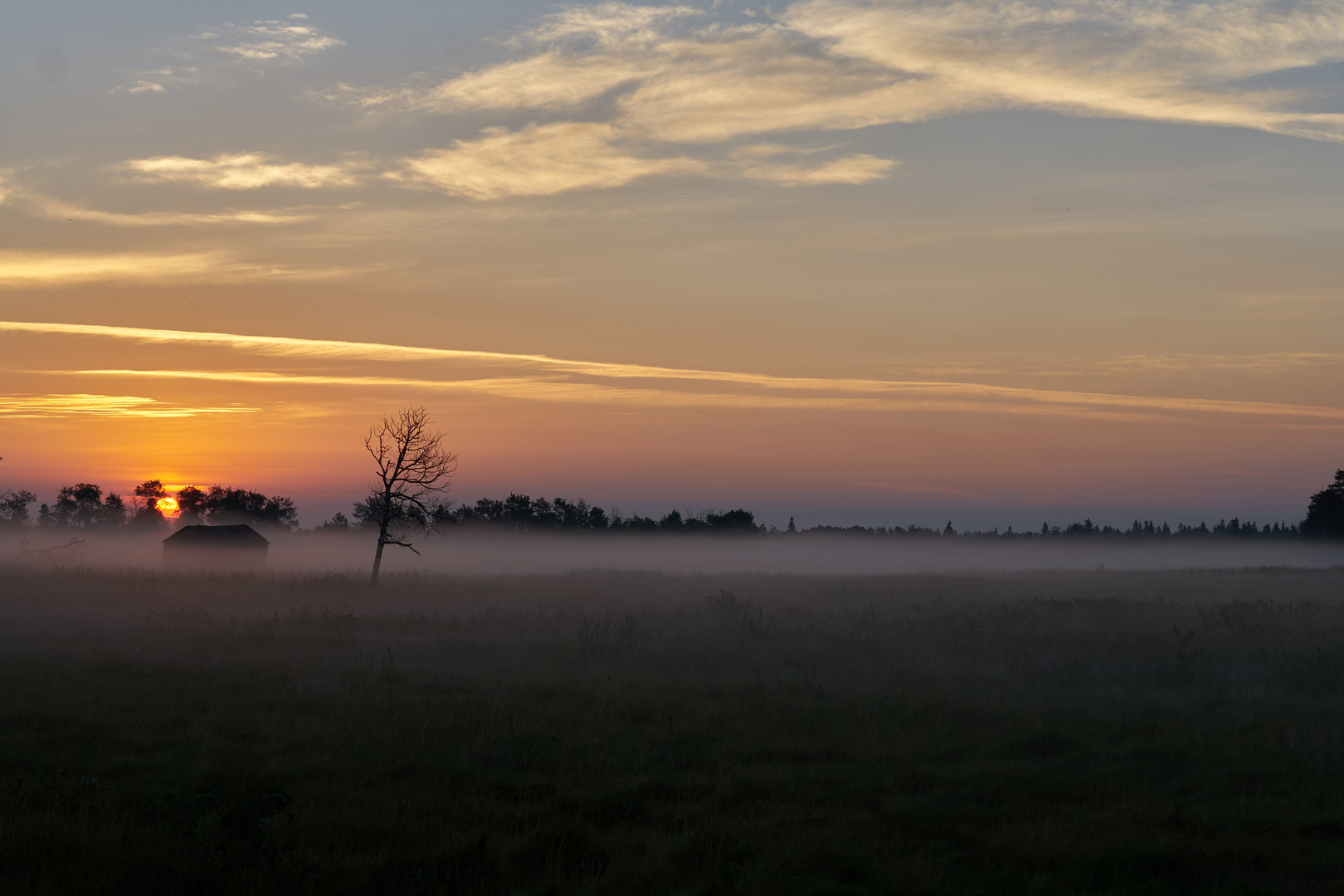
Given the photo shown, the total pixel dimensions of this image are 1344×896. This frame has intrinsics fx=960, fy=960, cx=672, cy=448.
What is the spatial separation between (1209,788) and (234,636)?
18.9 metres

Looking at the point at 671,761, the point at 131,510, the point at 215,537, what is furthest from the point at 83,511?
the point at 671,761

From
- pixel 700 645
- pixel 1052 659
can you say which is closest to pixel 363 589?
pixel 700 645

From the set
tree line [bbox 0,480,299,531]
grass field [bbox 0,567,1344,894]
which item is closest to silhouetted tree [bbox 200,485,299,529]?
tree line [bbox 0,480,299,531]

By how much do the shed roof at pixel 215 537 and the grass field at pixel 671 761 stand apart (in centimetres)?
4785

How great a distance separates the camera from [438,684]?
1550 cm

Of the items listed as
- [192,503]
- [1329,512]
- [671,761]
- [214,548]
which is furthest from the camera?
[192,503]

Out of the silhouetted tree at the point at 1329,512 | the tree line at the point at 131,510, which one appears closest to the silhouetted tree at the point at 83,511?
the tree line at the point at 131,510

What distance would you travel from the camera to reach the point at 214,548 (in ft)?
221

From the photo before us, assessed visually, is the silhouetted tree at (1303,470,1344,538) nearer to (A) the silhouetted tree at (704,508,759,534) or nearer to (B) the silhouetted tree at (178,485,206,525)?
(A) the silhouetted tree at (704,508,759,534)

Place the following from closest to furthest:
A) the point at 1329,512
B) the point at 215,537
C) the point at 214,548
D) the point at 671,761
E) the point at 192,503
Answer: the point at 671,761
the point at 214,548
the point at 215,537
the point at 1329,512
the point at 192,503

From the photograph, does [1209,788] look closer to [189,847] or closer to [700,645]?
[189,847]

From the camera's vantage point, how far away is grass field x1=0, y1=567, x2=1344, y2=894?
7.58 m

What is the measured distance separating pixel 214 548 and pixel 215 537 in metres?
1.41

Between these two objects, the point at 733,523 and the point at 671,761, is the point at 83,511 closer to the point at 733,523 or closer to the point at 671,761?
the point at 733,523
